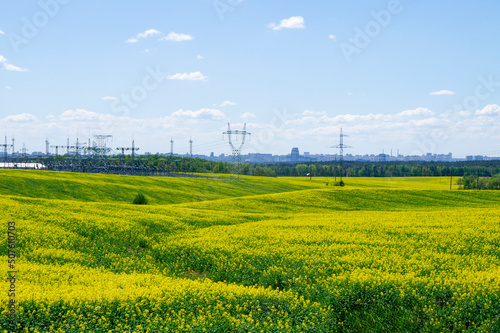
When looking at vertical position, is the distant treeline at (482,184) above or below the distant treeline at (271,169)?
below

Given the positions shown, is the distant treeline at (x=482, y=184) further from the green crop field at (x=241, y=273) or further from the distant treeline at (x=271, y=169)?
the green crop field at (x=241, y=273)

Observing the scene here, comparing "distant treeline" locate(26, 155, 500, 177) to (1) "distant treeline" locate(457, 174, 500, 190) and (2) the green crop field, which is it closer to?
(1) "distant treeline" locate(457, 174, 500, 190)

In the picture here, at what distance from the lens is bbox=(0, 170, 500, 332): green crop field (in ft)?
42.0

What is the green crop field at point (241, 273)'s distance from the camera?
12789mm

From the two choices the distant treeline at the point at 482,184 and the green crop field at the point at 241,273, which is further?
the distant treeline at the point at 482,184

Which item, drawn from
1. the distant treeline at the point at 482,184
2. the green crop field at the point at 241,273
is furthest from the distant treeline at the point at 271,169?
the green crop field at the point at 241,273

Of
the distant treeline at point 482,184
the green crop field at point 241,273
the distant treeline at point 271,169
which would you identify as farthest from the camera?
the distant treeline at point 271,169

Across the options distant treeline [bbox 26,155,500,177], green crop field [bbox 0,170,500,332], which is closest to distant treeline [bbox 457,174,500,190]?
distant treeline [bbox 26,155,500,177]

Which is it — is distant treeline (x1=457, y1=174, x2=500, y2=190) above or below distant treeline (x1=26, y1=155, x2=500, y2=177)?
Answer: below

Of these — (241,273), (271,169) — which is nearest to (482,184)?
(271,169)

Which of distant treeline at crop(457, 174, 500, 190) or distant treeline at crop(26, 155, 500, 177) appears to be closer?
distant treeline at crop(457, 174, 500, 190)

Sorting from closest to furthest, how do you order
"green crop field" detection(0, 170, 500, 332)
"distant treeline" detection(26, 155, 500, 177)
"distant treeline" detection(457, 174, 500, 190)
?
"green crop field" detection(0, 170, 500, 332), "distant treeline" detection(457, 174, 500, 190), "distant treeline" detection(26, 155, 500, 177)

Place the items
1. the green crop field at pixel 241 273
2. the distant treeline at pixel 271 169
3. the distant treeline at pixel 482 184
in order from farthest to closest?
1. the distant treeline at pixel 271 169
2. the distant treeline at pixel 482 184
3. the green crop field at pixel 241 273

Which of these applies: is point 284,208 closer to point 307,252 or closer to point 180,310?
point 307,252
